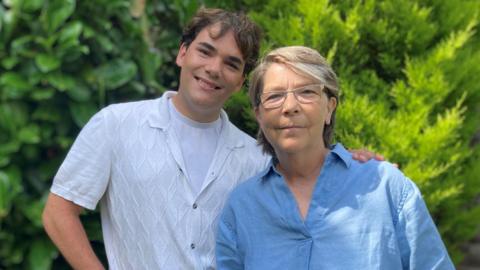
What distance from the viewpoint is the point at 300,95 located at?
2168mm

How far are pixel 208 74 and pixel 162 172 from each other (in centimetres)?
39

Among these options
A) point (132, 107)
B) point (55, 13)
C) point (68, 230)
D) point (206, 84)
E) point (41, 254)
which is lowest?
point (41, 254)

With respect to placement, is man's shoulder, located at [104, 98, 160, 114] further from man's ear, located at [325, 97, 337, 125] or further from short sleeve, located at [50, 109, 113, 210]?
man's ear, located at [325, 97, 337, 125]

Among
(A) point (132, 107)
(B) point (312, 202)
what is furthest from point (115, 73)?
(B) point (312, 202)

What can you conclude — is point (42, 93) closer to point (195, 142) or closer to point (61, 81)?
point (61, 81)

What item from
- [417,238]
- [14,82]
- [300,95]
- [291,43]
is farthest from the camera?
[291,43]

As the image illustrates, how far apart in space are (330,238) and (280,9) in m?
1.80

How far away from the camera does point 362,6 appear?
11.3ft

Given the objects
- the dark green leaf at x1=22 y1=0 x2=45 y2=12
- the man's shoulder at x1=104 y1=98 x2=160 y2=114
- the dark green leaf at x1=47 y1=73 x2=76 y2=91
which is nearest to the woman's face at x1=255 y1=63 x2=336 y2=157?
the man's shoulder at x1=104 y1=98 x2=160 y2=114

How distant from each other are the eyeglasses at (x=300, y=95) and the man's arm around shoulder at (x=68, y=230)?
0.81 meters

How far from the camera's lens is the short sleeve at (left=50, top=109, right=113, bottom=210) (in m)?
2.43

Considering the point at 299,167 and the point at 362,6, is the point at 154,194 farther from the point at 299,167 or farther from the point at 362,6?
the point at 362,6

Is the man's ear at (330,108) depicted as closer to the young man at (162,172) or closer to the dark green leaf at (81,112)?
the young man at (162,172)

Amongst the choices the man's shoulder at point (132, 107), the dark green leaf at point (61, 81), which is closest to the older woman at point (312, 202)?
the man's shoulder at point (132, 107)
